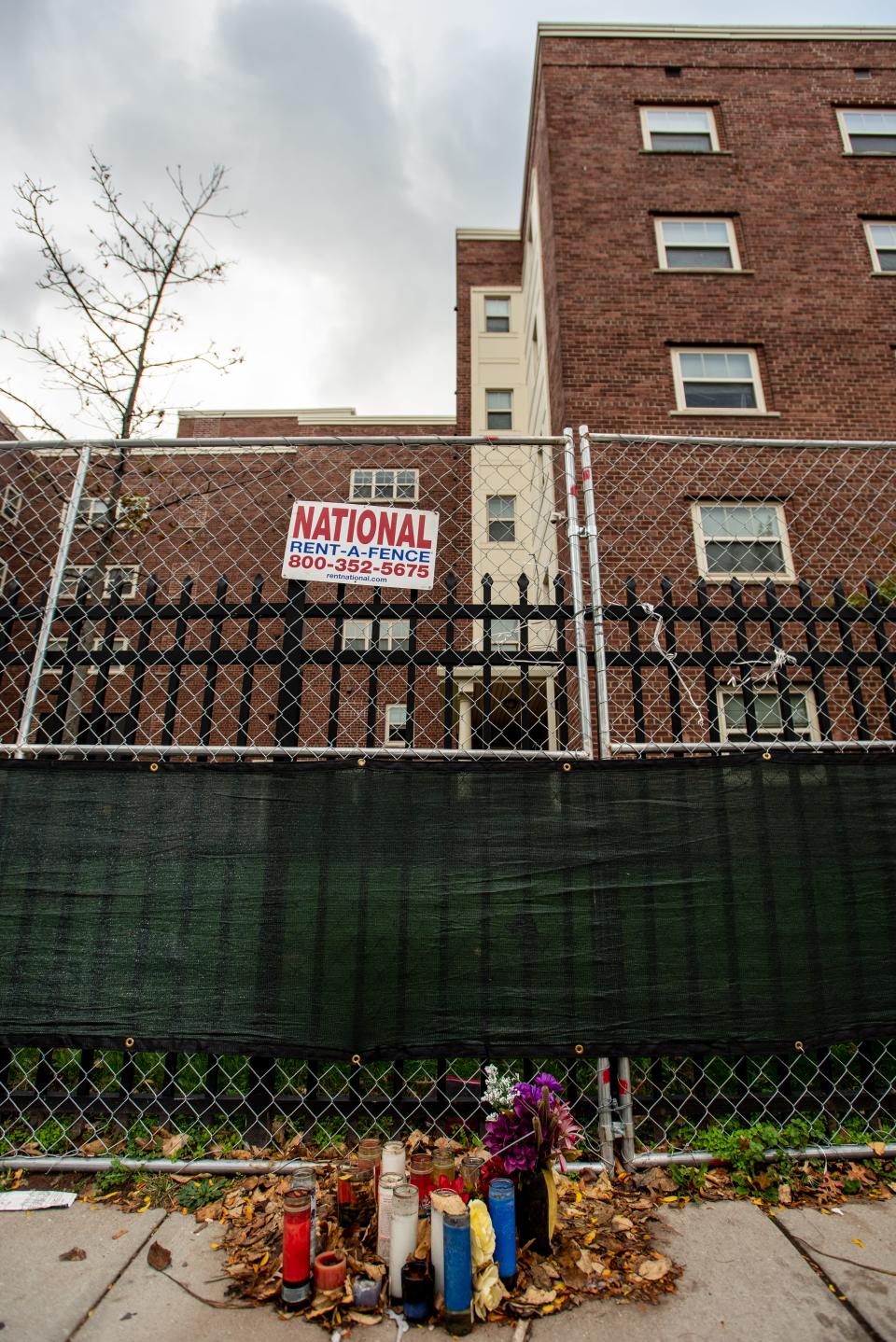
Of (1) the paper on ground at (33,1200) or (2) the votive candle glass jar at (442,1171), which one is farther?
(1) the paper on ground at (33,1200)

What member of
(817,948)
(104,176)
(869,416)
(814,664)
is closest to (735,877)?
(817,948)

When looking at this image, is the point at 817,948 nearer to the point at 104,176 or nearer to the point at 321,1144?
the point at 321,1144

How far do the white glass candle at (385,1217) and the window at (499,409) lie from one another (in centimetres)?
1989

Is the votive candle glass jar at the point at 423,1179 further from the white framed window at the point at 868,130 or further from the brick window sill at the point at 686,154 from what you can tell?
the white framed window at the point at 868,130

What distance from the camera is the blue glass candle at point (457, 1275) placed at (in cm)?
202

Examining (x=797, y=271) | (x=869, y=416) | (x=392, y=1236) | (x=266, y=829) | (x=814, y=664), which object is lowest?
(x=392, y=1236)

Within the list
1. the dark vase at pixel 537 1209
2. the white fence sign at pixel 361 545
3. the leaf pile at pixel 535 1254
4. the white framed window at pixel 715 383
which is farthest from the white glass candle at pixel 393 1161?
the white framed window at pixel 715 383

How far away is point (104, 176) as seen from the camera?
28.0ft

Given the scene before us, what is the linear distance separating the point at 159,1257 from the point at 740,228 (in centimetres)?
1712

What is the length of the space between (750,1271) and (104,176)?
38.0 ft

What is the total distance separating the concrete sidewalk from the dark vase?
23cm

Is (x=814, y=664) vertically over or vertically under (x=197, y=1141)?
over

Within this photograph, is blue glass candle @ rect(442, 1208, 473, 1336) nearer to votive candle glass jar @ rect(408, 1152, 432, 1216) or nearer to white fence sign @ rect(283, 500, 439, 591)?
votive candle glass jar @ rect(408, 1152, 432, 1216)

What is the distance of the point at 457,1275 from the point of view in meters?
2.04
